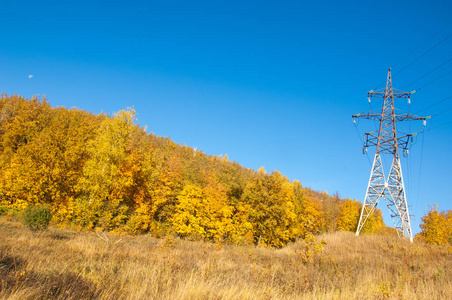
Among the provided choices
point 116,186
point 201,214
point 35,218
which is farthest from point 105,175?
point 201,214

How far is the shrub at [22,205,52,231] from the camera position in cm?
1459

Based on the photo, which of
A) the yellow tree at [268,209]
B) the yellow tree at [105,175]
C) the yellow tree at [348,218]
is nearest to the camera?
the yellow tree at [105,175]

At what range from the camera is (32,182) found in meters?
21.7

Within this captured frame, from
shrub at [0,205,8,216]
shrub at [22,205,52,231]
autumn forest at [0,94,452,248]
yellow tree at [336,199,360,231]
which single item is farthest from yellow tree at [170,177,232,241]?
yellow tree at [336,199,360,231]

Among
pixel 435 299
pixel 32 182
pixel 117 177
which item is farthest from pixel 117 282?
pixel 32 182

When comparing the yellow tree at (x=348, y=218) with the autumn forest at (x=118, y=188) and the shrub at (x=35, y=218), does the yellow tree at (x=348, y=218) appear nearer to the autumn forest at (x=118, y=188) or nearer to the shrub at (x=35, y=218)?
the autumn forest at (x=118, y=188)

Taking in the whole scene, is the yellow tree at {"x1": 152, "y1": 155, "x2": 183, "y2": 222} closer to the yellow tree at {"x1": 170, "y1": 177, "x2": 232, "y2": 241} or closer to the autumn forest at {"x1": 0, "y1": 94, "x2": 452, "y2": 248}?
the autumn forest at {"x1": 0, "y1": 94, "x2": 452, "y2": 248}

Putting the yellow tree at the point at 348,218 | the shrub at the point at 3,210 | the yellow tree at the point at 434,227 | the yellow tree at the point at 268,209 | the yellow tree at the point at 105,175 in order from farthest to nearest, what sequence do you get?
the yellow tree at the point at 348,218 < the yellow tree at the point at 268,209 < the yellow tree at the point at 434,227 < the yellow tree at the point at 105,175 < the shrub at the point at 3,210

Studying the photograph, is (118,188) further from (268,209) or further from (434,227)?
(434,227)

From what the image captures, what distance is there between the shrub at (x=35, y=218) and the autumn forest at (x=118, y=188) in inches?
134

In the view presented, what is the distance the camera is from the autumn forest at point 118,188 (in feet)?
73.7

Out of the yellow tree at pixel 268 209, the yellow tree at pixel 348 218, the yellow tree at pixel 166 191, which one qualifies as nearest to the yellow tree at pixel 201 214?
the yellow tree at pixel 166 191

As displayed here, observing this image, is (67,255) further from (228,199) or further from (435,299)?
(228,199)

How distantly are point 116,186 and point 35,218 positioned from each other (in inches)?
339
